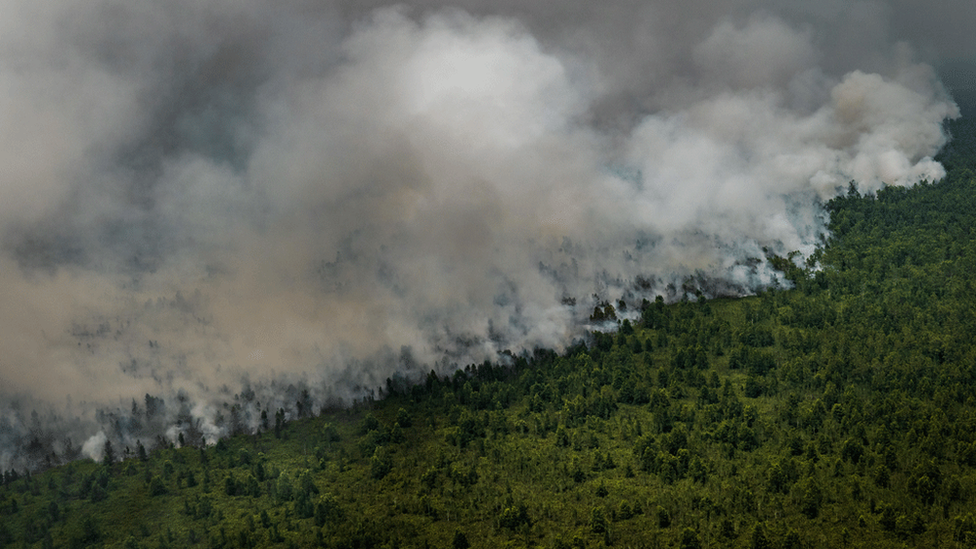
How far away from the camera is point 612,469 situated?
164500 millimetres

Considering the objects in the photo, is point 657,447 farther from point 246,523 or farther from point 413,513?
point 246,523

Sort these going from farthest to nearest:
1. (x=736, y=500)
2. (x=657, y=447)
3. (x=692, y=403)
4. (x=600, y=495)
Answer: (x=692, y=403), (x=657, y=447), (x=600, y=495), (x=736, y=500)

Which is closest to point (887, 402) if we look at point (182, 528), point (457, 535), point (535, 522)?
point (535, 522)

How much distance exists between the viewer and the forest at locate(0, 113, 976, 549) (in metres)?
143

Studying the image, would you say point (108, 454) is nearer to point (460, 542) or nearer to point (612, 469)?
point (460, 542)

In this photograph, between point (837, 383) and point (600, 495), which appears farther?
point (837, 383)

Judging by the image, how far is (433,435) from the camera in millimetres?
186250

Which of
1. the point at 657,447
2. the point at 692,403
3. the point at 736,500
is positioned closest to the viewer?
the point at 736,500

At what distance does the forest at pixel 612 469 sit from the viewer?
143m

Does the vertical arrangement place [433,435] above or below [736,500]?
above

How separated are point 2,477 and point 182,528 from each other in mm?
50437

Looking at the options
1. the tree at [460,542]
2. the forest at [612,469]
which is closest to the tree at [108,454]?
the forest at [612,469]

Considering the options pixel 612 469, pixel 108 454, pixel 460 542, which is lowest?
pixel 460 542

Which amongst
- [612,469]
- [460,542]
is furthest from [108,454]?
[612,469]
